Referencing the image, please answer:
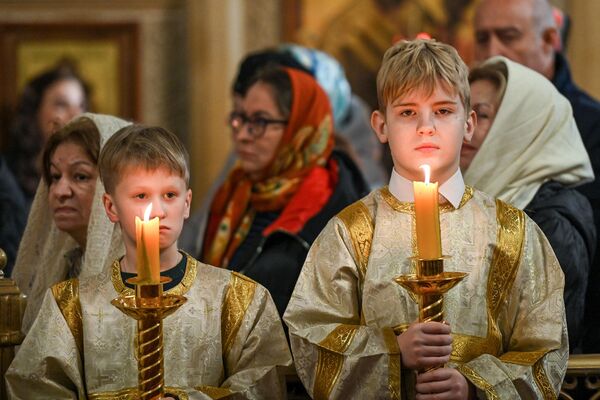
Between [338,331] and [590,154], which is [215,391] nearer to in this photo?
[338,331]

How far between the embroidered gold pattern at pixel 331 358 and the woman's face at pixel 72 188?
1040 mm

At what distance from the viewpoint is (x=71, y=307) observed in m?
3.23

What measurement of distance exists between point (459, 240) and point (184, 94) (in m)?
5.83

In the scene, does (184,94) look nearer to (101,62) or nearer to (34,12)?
(101,62)

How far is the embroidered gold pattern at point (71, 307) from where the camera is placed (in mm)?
3223

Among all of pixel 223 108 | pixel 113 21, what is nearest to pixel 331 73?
pixel 223 108

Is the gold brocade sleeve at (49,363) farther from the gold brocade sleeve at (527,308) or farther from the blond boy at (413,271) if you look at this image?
the gold brocade sleeve at (527,308)

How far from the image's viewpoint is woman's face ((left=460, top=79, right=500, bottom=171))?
4.05 metres

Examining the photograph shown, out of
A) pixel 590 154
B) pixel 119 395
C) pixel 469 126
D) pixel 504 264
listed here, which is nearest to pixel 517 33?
pixel 590 154

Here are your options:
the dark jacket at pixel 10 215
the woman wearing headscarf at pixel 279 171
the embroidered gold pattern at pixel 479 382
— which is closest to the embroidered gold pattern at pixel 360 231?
the embroidered gold pattern at pixel 479 382

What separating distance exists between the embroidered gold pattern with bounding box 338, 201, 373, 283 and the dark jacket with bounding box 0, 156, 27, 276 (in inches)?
85.0

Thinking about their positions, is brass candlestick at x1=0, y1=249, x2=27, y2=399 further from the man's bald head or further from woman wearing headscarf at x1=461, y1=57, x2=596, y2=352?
the man's bald head

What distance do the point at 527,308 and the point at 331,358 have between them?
0.52 meters

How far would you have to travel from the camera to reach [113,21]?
8.82 m
